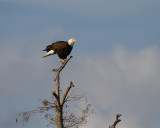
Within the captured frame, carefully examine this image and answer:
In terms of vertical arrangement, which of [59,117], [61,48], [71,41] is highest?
[71,41]

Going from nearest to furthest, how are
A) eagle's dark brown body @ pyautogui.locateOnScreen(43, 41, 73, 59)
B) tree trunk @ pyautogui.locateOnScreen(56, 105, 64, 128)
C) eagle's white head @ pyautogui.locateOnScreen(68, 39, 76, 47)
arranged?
1. tree trunk @ pyautogui.locateOnScreen(56, 105, 64, 128)
2. eagle's dark brown body @ pyautogui.locateOnScreen(43, 41, 73, 59)
3. eagle's white head @ pyautogui.locateOnScreen(68, 39, 76, 47)

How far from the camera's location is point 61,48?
13914mm

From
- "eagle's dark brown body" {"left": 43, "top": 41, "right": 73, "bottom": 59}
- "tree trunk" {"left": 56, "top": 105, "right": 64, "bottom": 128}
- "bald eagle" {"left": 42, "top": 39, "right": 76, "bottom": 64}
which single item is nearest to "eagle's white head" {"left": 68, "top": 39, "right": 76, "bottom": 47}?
"bald eagle" {"left": 42, "top": 39, "right": 76, "bottom": 64}

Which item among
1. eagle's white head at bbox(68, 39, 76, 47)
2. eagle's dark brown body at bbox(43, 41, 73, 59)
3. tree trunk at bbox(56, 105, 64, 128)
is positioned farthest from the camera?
eagle's white head at bbox(68, 39, 76, 47)

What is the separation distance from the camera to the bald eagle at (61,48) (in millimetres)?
13914

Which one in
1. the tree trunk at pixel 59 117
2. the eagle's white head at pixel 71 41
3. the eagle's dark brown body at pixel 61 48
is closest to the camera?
the tree trunk at pixel 59 117

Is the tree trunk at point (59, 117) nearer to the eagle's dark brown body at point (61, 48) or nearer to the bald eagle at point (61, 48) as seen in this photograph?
the bald eagle at point (61, 48)

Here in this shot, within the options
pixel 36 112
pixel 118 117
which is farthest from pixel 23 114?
pixel 118 117

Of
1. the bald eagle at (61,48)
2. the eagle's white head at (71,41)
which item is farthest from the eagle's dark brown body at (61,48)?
the eagle's white head at (71,41)

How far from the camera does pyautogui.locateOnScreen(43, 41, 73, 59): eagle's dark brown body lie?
13.9m

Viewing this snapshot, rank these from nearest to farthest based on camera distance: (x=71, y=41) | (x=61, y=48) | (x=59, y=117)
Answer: (x=59, y=117) < (x=61, y=48) < (x=71, y=41)

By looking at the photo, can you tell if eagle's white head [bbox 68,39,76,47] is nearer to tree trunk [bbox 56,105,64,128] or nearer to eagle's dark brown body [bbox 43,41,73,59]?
eagle's dark brown body [bbox 43,41,73,59]


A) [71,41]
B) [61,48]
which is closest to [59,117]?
[61,48]

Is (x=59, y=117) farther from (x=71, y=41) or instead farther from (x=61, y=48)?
(x=71, y=41)
